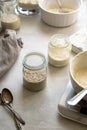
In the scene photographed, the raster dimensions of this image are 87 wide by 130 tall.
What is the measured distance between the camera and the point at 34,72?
80 centimetres

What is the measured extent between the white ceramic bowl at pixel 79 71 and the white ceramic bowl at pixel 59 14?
10.5 inches

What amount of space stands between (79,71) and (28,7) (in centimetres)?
42

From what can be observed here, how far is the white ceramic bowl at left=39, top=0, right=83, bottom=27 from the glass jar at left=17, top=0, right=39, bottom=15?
0.03 m

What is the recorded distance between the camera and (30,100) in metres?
0.80

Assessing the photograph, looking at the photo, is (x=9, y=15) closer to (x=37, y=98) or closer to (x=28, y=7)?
(x=28, y=7)

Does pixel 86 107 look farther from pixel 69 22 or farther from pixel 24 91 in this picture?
pixel 69 22

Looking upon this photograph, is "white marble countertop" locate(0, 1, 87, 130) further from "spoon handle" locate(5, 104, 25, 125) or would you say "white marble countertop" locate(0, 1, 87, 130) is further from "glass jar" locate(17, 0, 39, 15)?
"glass jar" locate(17, 0, 39, 15)

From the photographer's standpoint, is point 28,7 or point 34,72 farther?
point 28,7

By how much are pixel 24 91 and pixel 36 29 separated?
32 centimetres

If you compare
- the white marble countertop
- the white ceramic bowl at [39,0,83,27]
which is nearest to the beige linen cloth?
the white marble countertop

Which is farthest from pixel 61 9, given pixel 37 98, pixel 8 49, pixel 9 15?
pixel 37 98

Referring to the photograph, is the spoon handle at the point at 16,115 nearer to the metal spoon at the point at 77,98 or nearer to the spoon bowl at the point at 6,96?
the spoon bowl at the point at 6,96

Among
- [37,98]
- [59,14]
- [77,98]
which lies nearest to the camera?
[77,98]

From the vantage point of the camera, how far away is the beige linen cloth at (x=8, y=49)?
865mm
